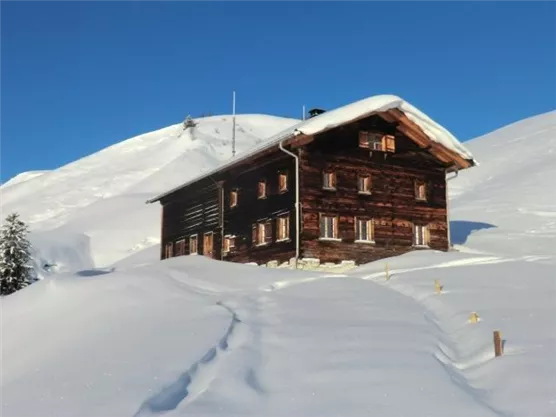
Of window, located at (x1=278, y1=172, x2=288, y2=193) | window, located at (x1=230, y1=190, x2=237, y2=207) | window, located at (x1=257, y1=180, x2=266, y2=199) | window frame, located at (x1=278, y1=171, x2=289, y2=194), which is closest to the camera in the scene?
window frame, located at (x1=278, y1=171, x2=289, y2=194)

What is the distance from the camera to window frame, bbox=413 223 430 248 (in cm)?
3067

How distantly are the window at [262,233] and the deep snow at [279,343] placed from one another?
5675 millimetres

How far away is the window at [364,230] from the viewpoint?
28859 mm

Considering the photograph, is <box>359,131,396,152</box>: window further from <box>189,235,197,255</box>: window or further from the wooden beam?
<box>189,235,197,255</box>: window

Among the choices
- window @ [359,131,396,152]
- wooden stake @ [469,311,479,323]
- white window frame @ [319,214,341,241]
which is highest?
window @ [359,131,396,152]

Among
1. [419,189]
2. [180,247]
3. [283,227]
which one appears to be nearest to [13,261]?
[180,247]

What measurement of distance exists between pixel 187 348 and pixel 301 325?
126 inches

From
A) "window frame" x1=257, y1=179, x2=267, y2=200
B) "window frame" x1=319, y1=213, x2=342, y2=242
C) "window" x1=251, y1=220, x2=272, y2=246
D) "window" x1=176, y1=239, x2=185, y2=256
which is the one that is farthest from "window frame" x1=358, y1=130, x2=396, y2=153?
"window" x1=176, y1=239, x2=185, y2=256

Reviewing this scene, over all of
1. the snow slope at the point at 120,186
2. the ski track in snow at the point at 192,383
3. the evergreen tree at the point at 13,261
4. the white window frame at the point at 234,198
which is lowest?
the ski track in snow at the point at 192,383

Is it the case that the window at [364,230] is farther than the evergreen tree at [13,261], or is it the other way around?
the evergreen tree at [13,261]

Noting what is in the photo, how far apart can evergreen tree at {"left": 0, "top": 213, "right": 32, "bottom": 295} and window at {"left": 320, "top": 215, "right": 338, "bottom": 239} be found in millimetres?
15956

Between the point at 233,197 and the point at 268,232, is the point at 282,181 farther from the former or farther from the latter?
the point at 233,197

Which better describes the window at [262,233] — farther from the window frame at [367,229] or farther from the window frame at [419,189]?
the window frame at [419,189]

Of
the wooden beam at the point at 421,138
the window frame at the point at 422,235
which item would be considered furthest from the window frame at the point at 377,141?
the window frame at the point at 422,235
